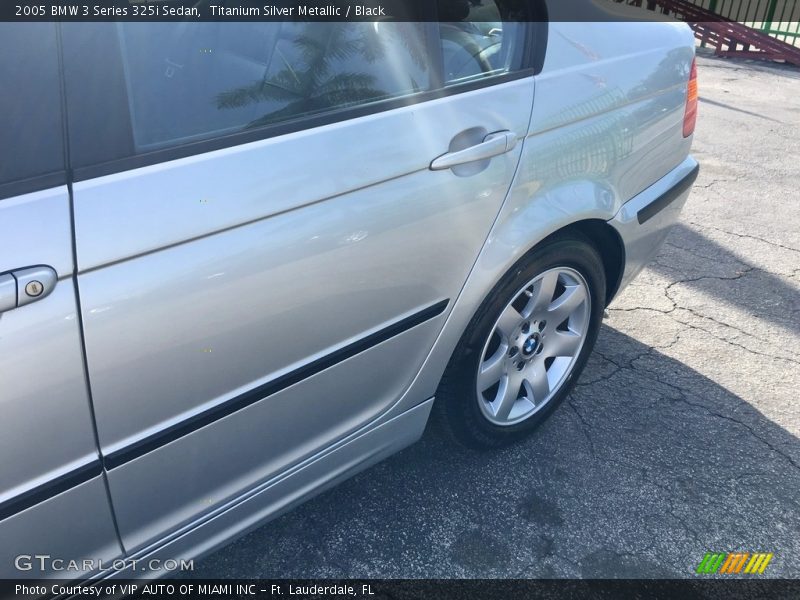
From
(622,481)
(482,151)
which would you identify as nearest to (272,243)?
(482,151)

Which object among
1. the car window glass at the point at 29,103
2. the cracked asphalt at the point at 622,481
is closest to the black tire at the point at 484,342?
the cracked asphalt at the point at 622,481

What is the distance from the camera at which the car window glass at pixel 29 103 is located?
1.33 m

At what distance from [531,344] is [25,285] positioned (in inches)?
62.9

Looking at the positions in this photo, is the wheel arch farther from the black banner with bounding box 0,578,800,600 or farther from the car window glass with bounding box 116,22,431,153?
the black banner with bounding box 0,578,800,600

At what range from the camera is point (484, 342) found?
2227mm

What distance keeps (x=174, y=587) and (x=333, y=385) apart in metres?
0.74

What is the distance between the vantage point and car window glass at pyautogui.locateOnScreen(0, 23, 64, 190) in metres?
1.33

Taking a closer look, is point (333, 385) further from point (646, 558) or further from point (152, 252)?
point (646, 558)

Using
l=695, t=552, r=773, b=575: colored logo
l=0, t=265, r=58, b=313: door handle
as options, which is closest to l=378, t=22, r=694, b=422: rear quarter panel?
l=695, t=552, r=773, b=575: colored logo

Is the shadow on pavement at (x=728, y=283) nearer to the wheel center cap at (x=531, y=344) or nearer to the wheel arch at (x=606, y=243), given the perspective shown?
the wheel arch at (x=606, y=243)

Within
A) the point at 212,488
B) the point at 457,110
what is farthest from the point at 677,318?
the point at 212,488

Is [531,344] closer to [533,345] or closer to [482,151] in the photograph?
[533,345]

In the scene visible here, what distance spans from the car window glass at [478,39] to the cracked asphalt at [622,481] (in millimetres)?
1204

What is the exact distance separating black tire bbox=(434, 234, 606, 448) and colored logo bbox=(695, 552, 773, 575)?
0.68 metres
